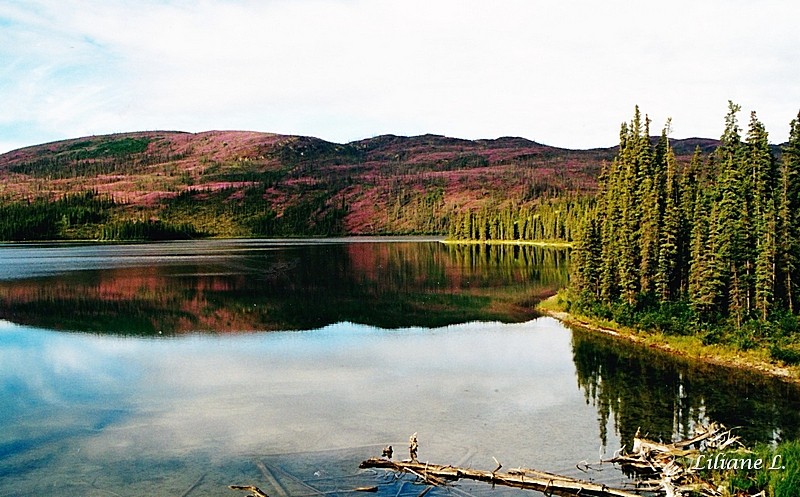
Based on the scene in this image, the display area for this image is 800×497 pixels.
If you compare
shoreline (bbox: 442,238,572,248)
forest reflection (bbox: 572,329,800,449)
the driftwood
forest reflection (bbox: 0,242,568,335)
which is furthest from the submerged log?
shoreline (bbox: 442,238,572,248)

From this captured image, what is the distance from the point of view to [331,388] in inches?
1294

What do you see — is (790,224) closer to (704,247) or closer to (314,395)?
(704,247)

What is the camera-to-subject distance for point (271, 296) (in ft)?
225

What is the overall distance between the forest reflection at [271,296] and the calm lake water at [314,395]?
530 mm

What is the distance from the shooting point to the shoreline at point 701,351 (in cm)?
3431

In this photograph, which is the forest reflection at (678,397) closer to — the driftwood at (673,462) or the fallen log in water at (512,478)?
the driftwood at (673,462)

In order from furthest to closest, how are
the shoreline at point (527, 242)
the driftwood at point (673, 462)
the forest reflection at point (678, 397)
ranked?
the shoreline at point (527, 242) < the forest reflection at point (678, 397) < the driftwood at point (673, 462)

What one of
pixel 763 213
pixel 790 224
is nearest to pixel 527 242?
pixel 763 213

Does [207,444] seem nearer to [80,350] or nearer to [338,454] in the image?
[338,454]

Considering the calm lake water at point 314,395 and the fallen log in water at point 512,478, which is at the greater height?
the fallen log in water at point 512,478

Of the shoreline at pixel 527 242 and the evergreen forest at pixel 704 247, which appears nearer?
the evergreen forest at pixel 704 247

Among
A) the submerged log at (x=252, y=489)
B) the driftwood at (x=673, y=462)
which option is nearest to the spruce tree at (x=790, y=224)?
the driftwood at (x=673, y=462)

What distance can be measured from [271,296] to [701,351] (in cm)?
4298

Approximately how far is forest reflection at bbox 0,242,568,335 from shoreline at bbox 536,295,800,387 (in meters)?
10.1
